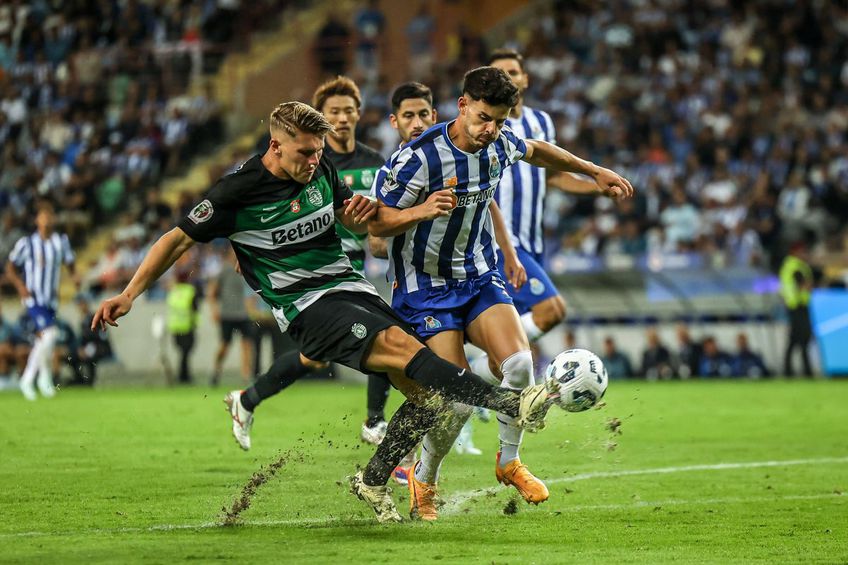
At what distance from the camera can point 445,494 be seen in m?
7.90

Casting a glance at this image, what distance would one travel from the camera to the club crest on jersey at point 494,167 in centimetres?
718

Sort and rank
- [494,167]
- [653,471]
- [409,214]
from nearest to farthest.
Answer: [409,214]
[494,167]
[653,471]

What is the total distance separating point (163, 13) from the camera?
96.9 ft

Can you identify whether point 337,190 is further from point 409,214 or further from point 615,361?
point 615,361

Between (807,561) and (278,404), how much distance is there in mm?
10799

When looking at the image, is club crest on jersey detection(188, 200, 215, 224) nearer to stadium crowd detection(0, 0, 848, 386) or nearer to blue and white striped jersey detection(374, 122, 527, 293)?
blue and white striped jersey detection(374, 122, 527, 293)

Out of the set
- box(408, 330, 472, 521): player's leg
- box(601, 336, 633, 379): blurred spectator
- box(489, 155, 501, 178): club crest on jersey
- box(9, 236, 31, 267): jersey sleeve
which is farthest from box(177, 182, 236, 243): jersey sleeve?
box(601, 336, 633, 379): blurred spectator

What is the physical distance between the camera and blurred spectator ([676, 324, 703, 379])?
814 inches

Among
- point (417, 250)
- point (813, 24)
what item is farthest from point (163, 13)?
point (417, 250)

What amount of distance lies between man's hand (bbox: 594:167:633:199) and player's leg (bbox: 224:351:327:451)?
2.91 meters

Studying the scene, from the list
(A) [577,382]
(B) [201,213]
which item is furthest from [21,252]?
(A) [577,382]

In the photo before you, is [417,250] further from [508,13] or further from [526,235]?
[508,13]

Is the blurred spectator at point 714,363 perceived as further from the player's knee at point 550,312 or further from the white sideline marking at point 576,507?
the player's knee at point 550,312

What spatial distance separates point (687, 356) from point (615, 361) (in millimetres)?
1119
